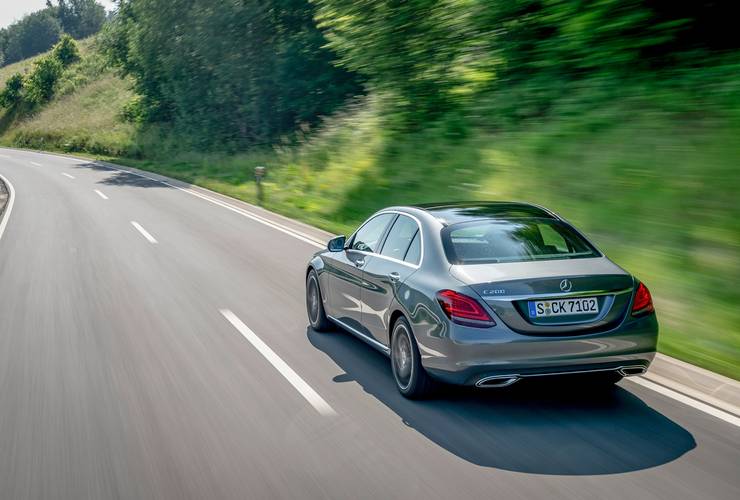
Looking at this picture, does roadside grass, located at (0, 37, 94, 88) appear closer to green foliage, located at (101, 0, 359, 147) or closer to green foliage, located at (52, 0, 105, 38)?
green foliage, located at (101, 0, 359, 147)

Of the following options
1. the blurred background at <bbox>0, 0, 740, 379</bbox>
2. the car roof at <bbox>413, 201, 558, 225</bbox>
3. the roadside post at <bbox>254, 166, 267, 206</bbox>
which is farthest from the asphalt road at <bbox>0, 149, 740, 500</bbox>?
the roadside post at <bbox>254, 166, 267, 206</bbox>

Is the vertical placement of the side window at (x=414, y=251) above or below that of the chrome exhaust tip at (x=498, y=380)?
above

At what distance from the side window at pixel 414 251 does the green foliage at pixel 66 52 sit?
81262 mm

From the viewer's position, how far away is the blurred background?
30.5 ft

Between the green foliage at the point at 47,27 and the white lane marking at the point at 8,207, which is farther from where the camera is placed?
the green foliage at the point at 47,27

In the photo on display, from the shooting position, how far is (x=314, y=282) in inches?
333

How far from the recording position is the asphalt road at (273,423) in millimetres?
4418

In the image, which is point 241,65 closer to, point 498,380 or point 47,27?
point 498,380

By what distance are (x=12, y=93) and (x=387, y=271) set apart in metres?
78.3

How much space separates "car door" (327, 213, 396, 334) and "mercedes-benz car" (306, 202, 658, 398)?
389 mm

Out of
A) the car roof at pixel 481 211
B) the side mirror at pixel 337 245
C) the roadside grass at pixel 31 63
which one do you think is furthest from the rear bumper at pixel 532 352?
the roadside grass at pixel 31 63

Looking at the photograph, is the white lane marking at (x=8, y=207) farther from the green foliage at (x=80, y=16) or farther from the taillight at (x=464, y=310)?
the green foliage at (x=80, y=16)

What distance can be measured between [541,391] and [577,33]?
8741mm

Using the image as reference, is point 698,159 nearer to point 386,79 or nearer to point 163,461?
point 163,461
